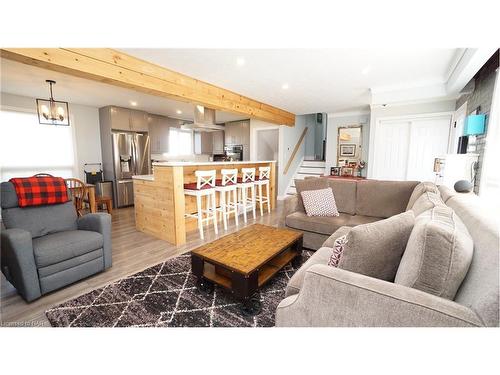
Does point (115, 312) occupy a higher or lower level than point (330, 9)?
lower

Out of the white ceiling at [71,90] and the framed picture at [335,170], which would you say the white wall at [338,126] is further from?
the white ceiling at [71,90]

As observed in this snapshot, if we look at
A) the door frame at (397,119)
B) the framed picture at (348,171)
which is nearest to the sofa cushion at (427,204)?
the door frame at (397,119)

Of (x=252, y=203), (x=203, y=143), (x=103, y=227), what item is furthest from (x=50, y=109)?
(x=203, y=143)

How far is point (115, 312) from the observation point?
1.69 m

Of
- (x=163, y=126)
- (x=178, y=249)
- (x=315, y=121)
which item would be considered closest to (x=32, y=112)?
(x=163, y=126)

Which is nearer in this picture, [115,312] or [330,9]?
[330,9]

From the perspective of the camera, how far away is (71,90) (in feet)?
13.1

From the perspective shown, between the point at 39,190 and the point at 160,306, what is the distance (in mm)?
1771

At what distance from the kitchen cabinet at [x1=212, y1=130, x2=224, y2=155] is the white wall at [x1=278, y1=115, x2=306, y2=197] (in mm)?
2389

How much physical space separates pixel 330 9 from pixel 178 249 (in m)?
2.86

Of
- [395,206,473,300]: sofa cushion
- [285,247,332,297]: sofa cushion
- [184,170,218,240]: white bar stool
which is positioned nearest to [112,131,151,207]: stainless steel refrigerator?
[184,170,218,240]: white bar stool

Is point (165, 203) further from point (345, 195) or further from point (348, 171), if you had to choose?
point (348, 171)

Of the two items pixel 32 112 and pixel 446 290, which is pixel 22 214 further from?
pixel 32 112

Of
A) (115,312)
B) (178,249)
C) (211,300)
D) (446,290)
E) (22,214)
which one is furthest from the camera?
(178,249)
